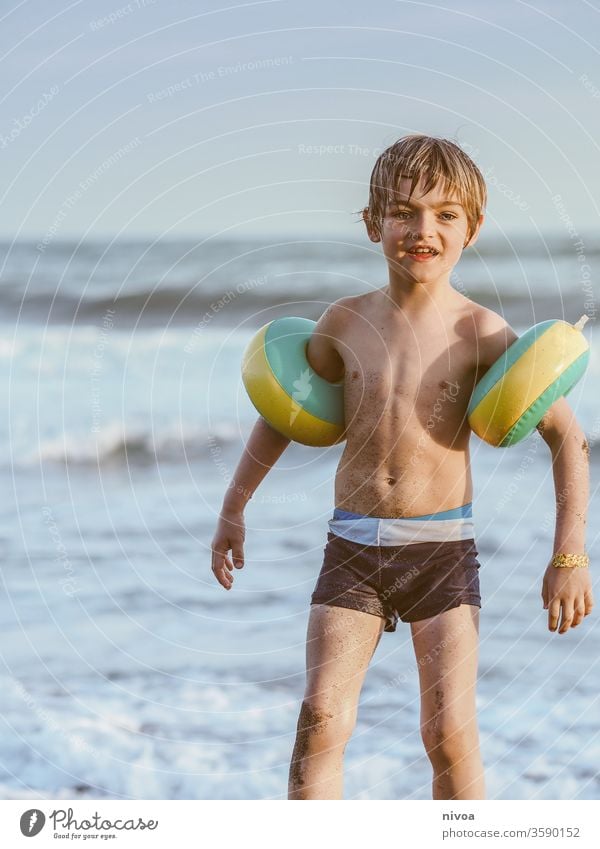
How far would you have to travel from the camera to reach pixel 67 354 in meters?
8.75

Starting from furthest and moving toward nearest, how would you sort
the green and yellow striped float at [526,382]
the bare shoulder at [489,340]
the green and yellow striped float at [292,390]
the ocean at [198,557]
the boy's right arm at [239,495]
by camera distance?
the ocean at [198,557] → the boy's right arm at [239,495] → the green and yellow striped float at [292,390] → the bare shoulder at [489,340] → the green and yellow striped float at [526,382]

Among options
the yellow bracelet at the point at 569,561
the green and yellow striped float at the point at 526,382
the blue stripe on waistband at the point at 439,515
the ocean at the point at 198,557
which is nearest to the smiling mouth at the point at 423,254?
the green and yellow striped float at the point at 526,382

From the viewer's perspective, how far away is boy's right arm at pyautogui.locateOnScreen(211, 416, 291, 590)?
2992mm

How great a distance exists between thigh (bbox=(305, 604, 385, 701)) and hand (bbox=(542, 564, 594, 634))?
1.22 ft

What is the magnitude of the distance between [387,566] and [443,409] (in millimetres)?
352

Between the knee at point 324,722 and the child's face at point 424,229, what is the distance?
0.91m

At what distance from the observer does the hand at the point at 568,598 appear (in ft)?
8.82

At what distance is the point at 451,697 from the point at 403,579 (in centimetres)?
26

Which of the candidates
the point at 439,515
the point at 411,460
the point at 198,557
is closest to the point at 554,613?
the point at 439,515

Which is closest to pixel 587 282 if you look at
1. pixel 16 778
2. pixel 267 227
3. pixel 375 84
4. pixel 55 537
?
pixel 267 227

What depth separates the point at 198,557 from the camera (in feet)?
18.0

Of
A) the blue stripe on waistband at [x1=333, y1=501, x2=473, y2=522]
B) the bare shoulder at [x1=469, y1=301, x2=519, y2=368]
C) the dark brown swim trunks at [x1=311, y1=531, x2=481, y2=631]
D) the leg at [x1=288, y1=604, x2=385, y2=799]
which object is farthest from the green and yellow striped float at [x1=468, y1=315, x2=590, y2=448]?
the leg at [x1=288, y1=604, x2=385, y2=799]

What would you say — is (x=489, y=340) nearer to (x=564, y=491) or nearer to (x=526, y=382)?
(x=526, y=382)

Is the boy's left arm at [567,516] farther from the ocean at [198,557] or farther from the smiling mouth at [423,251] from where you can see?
the ocean at [198,557]
